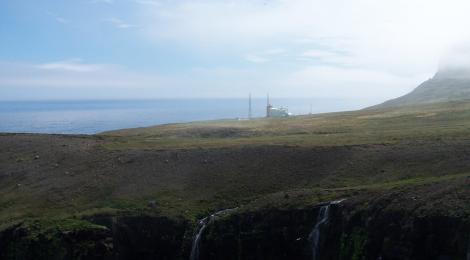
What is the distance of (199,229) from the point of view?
126 feet

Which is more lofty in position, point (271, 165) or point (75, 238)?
point (271, 165)

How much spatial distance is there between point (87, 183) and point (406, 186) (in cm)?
2684

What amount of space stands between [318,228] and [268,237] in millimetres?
3408

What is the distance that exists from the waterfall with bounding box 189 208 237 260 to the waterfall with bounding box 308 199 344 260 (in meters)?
6.70

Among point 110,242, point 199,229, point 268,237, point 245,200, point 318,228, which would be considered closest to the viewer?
point 318,228

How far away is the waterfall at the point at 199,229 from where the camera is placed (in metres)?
37.5

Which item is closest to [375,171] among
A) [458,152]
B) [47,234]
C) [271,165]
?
[458,152]

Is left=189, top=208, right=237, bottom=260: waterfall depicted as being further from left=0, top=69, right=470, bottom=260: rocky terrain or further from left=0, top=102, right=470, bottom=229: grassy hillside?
left=0, top=102, right=470, bottom=229: grassy hillside

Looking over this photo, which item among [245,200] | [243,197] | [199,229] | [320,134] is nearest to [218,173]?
[243,197]

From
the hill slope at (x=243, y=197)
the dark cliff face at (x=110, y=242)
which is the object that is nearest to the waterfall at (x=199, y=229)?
the hill slope at (x=243, y=197)

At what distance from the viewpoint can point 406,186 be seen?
3459 centimetres

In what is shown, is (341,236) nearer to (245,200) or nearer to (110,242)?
(245,200)

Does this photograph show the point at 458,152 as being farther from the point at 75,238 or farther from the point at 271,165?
the point at 75,238

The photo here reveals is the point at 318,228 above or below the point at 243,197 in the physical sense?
below
